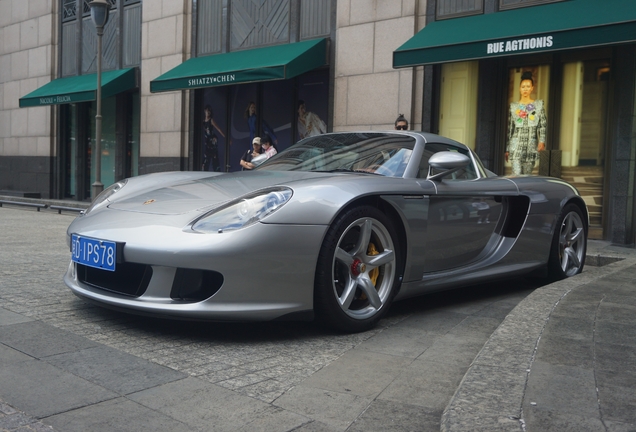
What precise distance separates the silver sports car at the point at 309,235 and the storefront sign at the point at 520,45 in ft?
13.0

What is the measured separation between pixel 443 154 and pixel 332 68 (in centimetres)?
829

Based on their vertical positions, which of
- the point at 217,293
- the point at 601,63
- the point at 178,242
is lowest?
the point at 217,293

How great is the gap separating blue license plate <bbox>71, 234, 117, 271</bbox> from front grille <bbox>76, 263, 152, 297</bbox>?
0.19 ft

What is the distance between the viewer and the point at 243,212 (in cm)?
359

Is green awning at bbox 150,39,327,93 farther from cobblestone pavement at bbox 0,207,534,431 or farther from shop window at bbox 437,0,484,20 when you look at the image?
cobblestone pavement at bbox 0,207,534,431

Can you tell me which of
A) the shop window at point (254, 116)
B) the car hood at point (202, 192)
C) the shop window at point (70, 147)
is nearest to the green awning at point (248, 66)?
the shop window at point (254, 116)

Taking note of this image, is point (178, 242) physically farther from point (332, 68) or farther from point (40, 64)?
point (40, 64)

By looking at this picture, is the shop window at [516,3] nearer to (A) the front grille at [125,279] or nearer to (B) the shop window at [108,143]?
(A) the front grille at [125,279]

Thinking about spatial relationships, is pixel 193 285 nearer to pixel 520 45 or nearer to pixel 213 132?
pixel 520 45

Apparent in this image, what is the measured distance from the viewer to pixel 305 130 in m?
13.1

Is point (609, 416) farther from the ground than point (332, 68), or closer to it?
closer to it

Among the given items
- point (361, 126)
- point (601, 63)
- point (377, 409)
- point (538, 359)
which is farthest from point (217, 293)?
point (361, 126)

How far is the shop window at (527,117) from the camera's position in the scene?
9750 millimetres

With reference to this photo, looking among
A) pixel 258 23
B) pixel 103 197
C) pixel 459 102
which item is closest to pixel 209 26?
pixel 258 23
